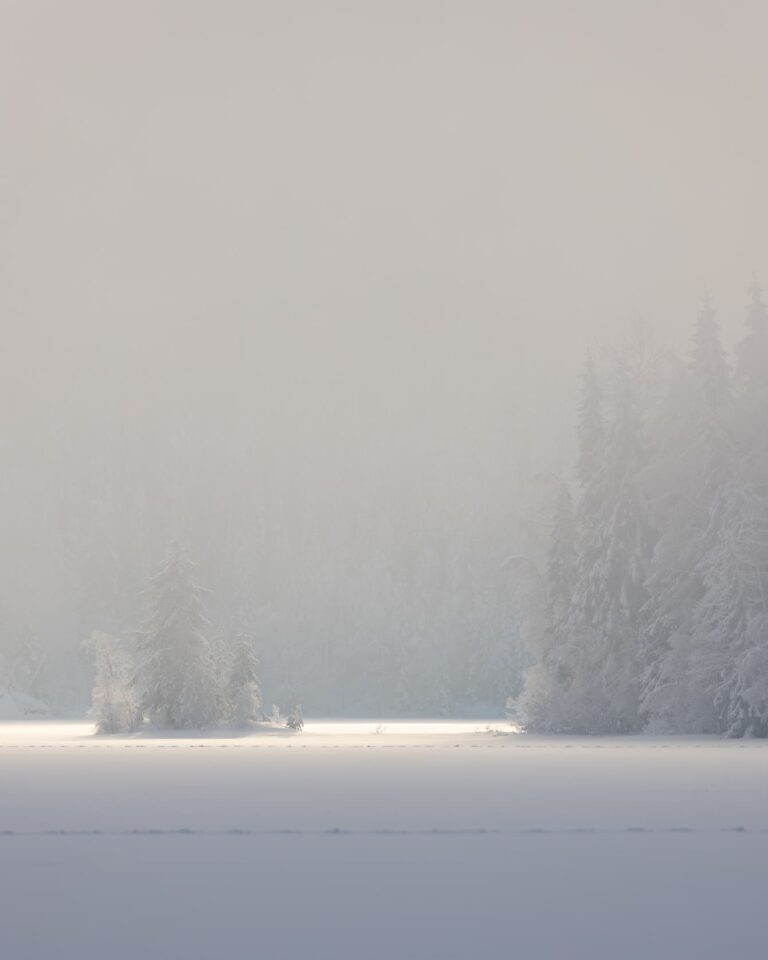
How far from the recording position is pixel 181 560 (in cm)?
7400

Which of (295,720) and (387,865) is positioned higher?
(387,865)

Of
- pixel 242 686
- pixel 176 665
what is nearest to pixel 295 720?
pixel 242 686

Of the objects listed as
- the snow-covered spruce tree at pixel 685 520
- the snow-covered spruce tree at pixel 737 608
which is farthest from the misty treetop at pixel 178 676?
the snow-covered spruce tree at pixel 737 608

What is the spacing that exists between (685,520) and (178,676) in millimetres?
26936

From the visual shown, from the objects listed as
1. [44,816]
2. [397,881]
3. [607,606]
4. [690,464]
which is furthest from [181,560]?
[397,881]

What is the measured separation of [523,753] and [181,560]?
32617 mm

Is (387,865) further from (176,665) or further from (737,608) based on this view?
(176,665)

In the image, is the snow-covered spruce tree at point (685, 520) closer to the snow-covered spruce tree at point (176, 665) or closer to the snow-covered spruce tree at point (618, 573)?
the snow-covered spruce tree at point (618, 573)

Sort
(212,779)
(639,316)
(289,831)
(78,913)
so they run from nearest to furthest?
(78,913) < (289,831) < (212,779) < (639,316)

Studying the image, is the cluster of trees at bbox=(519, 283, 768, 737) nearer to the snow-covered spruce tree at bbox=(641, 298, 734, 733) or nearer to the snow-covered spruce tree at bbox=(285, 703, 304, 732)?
the snow-covered spruce tree at bbox=(641, 298, 734, 733)

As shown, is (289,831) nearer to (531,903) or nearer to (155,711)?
(531,903)

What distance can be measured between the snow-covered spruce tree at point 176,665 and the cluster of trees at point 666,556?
1638 centimetres

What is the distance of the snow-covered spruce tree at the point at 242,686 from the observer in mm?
72375

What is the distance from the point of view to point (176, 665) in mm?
70938
